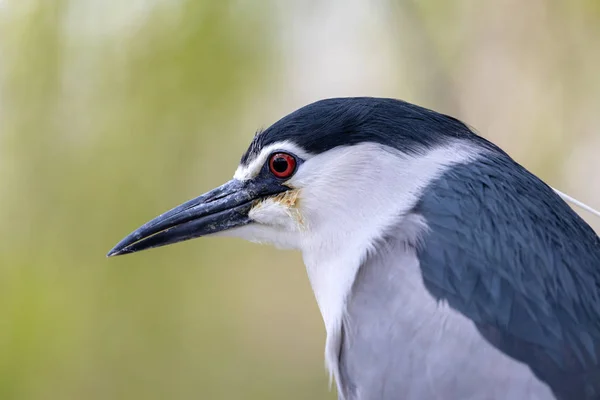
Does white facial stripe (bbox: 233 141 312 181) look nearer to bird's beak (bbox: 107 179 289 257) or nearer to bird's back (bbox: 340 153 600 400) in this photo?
bird's beak (bbox: 107 179 289 257)

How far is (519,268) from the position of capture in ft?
3.18

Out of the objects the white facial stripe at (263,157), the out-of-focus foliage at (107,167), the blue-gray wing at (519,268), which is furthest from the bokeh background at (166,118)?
the blue-gray wing at (519,268)

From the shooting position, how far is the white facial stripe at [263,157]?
4.04ft

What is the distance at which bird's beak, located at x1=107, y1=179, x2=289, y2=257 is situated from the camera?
1292 mm

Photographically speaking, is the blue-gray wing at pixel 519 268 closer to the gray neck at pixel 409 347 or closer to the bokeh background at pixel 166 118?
the gray neck at pixel 409 347

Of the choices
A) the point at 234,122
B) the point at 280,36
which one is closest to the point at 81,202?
the point at 234,122

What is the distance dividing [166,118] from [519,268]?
2302 millimetres

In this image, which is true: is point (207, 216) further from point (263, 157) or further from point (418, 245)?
point (418, 245)

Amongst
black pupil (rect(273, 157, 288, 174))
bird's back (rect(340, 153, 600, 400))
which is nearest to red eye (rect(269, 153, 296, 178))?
black pupil (rect(273, 157, 288, 174))

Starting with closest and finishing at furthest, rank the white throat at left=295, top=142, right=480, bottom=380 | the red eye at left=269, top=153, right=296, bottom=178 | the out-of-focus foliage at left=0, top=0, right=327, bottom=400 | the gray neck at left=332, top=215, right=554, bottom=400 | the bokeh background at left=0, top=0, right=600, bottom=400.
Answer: the gray neck at left=332, top=215, right=554, bottom=400 → the white throat at left=295, top=142, right=480, bottom=380 → the red eye at left=269, top=153, right=296, bottom=178 → the bokeh background at left=0, top=0, right=600, bottom=400 → the out-of-focus foliage at left=0, top=0, right=327, bottom=400

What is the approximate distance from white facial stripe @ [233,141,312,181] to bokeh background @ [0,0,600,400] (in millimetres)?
1266

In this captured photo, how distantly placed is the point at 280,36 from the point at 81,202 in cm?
121

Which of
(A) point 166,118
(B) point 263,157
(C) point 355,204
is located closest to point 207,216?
(B) point 263,157

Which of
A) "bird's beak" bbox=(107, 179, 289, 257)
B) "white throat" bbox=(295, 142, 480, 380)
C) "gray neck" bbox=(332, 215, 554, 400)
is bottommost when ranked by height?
"gray neck" bbox=(332, 215, 554, 400)
